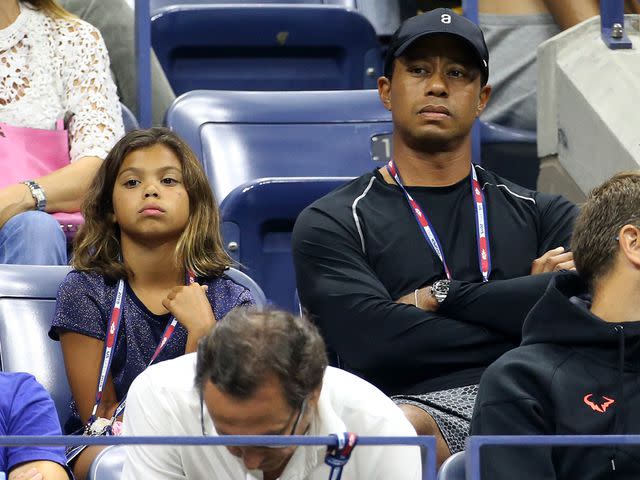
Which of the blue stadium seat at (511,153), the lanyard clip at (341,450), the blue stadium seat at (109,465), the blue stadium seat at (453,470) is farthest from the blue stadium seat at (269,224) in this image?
the lanyard clip at (341,450)

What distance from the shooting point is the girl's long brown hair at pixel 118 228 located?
3.10m

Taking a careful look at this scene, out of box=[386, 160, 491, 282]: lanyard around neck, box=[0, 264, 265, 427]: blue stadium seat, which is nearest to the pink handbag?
box=[0, 264, 265, 427]: blue stadium seat

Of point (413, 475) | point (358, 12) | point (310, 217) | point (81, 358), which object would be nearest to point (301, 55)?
point (358, 12)

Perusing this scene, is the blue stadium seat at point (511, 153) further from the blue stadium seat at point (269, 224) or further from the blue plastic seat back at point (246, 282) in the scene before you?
the blue plastic seat back at point (246, 282)

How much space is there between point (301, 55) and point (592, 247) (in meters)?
2.47

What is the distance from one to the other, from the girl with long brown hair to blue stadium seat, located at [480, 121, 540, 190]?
1.38m

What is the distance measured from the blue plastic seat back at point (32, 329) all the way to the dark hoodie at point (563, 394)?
40.8 inches

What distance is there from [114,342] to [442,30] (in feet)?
3.39

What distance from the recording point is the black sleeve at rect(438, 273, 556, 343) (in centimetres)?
299

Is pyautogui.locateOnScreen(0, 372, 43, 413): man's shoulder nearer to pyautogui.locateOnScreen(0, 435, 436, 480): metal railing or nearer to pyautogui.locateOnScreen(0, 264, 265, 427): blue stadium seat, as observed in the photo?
pyautogui.locateOnScreen(0, 264, 265, 427): blue stadium seat

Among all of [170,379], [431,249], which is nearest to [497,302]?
[431,249]

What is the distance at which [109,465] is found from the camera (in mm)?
2447

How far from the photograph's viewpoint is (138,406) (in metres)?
2.26

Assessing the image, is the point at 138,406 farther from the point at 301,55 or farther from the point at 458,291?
the point at 301,55
